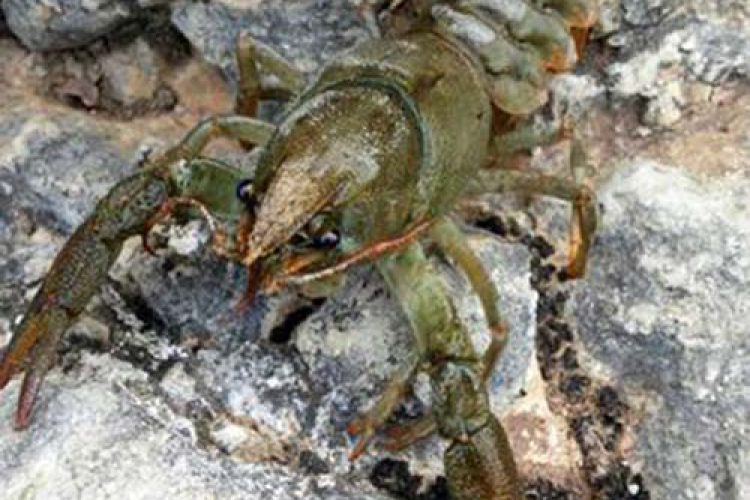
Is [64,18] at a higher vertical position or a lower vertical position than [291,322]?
higher

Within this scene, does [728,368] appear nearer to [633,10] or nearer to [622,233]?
[622,233]

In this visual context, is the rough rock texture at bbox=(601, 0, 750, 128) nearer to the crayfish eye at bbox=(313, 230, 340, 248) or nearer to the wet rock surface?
the wet rock surface

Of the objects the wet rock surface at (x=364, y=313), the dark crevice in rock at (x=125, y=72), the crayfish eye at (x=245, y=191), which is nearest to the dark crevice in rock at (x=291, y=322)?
the wet rock surface at (x=364, y=313)

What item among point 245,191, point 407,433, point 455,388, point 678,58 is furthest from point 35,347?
point 678,58

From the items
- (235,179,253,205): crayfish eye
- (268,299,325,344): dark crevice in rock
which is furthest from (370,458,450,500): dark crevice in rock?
(235,179,253,205): crayfish eye

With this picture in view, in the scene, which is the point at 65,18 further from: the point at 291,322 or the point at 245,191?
the point at 291,322

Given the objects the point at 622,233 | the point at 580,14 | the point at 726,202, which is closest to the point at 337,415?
the point at 622,233
